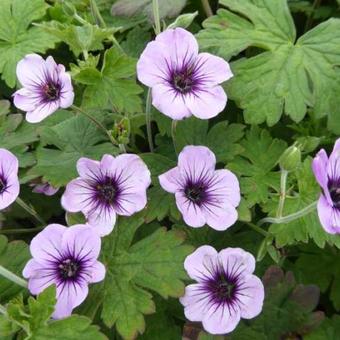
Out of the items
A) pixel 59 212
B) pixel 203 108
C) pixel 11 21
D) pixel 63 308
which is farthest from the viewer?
pixel 11 21

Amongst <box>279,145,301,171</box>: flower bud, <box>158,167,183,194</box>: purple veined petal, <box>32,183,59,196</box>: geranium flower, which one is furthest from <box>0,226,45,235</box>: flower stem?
<box>279,145,301,171</box>: flower bud

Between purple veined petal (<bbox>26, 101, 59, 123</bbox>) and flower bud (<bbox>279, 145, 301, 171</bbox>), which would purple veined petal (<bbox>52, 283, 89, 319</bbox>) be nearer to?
purple veined petal (<bbox>26, 101, 59, 123</bbox>)

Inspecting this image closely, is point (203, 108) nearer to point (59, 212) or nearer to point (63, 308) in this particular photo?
point (63, 308)

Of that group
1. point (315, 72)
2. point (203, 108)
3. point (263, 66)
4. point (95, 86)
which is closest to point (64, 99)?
point (95, 86)

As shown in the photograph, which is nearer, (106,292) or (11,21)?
(106,292)

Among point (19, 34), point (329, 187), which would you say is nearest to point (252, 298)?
point (329, 187)

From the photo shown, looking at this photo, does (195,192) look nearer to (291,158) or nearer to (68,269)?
(291,158)

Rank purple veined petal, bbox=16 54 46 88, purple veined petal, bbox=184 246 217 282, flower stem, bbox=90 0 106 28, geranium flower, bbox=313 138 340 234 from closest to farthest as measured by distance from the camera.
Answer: geranium flower, bbox=313 138 340 234, purple veined petal, bbox=184 246 217 282, purple veined petal, bbox=16 54 46 88, flower stem, bbox=90 0 106 28

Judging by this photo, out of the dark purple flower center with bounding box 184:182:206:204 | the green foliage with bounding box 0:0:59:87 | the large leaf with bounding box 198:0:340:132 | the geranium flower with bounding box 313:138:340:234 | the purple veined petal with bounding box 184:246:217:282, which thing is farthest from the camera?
the green foliage with bounding box 0:0:59:87

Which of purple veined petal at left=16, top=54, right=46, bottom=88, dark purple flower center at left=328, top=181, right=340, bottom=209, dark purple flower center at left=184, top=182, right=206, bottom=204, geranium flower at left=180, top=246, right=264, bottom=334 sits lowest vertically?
geranium flower at left=180, top=246, right=264, bottom=334
